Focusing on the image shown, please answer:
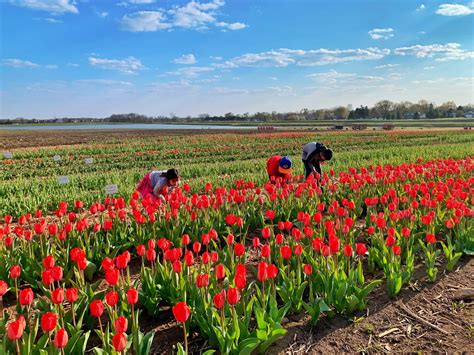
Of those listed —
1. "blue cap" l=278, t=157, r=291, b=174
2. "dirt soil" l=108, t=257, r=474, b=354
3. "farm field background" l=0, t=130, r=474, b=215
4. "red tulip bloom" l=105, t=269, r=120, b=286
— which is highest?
"blue cap" l=278, t=157, r=291, b=174

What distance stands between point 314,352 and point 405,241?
2081 mm

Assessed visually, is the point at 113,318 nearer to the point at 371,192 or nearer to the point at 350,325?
the point at 350,325

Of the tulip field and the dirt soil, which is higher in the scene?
the tulip field

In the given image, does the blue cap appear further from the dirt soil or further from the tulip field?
the dirt soil

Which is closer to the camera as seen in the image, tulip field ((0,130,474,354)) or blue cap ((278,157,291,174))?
tulip field ((0,130,474,354))

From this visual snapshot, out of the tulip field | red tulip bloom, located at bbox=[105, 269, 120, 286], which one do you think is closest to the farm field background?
the tulip field

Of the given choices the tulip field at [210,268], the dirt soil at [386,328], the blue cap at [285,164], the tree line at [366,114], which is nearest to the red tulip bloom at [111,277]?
the tulip field at [210,268]

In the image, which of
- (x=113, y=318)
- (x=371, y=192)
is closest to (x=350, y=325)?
(x=113, y=318)

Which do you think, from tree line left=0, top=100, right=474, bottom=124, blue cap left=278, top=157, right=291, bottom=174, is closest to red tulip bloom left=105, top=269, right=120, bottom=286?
blue cap left=278, top=157, right=291, bottom=174

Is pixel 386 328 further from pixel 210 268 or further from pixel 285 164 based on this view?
pixel 285 164

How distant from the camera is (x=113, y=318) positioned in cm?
272

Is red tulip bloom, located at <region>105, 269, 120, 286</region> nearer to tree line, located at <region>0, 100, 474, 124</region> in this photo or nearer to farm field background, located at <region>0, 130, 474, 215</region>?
farm field background, located at <region>0, 130, 474, 215</region>

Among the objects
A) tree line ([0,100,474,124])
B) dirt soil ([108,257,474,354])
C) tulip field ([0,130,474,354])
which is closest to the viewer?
tulip field ([0,130,474,354])

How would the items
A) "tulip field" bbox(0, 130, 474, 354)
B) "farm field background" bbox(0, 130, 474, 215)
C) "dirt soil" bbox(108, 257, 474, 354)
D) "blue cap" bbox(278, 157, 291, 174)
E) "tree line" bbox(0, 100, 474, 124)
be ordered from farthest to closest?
"tree line" bbox(0, 100, 474, 124), "farm field background" bbox(0, 130, 474, 215), "blue cap" bbox(278, 157, 291, 174), "dirt soil" bbox(108, 257, 474, 354), "tulip field" bbox(0, 130, 474, 354)
